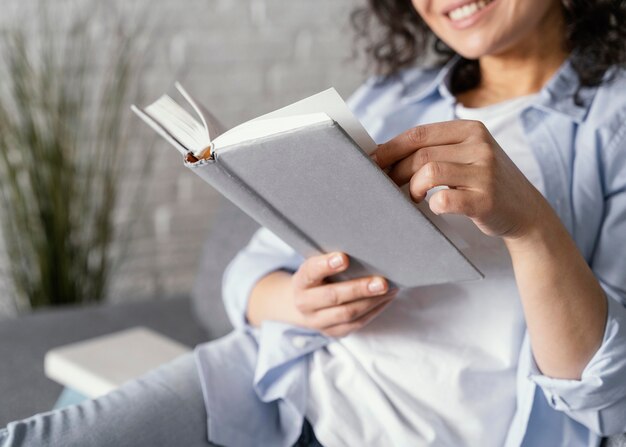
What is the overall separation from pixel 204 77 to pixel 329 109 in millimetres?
1958

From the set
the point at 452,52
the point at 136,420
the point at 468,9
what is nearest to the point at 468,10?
the point at 468,9

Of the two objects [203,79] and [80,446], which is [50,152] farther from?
[80,446]

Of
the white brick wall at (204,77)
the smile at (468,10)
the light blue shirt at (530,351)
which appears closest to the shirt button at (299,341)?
the light blue shirt at (530,351)

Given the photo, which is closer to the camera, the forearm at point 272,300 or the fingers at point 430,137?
the fingers at point 430,137

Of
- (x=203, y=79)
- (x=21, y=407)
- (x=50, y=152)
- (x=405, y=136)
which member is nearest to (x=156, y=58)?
(x=203, y=79)

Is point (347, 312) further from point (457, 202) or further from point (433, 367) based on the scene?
point (457, 202)

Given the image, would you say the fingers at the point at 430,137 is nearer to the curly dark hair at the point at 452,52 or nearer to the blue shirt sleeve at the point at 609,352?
the blue shirt sleeve at the point at 609,352

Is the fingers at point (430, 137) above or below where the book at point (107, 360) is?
above

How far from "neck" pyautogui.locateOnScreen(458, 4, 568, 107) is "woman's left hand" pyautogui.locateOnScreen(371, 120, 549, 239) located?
1.48 feet

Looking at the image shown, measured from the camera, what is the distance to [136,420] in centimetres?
112

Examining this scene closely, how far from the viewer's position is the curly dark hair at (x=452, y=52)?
4.39 ft

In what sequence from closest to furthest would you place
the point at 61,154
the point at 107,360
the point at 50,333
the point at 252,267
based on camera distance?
the point at 252,267, the point at 107,360, the point at 50,333, the point at 61,154

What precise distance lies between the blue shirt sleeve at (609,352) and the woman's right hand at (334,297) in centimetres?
22

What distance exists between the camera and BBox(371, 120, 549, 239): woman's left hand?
33.8 inches
